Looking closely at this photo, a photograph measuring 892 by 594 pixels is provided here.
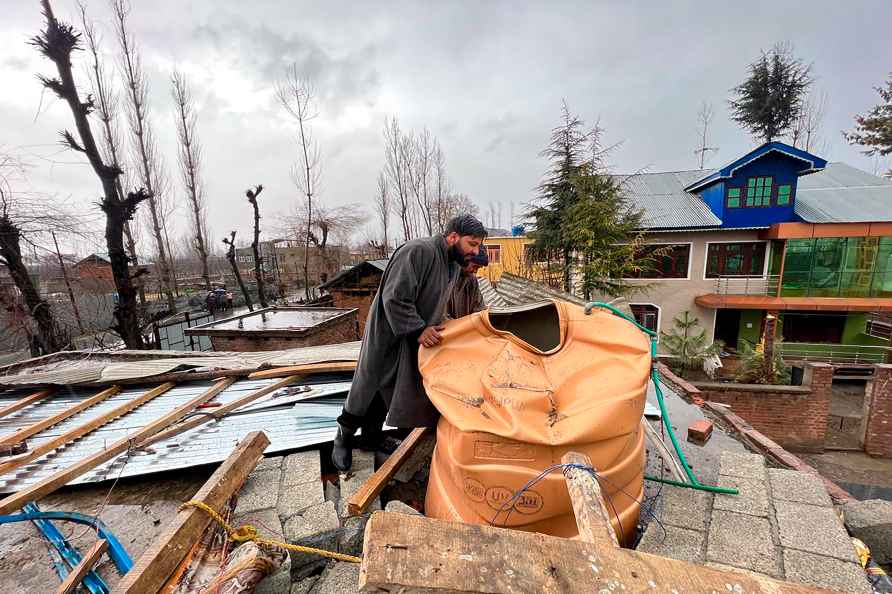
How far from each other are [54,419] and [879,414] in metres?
14.0

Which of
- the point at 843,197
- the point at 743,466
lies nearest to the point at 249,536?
the point at 743,466

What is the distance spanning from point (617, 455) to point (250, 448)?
217cm

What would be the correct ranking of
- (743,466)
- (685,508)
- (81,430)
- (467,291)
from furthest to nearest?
(467,291) → (81,430) → (743,466) → (685,508)

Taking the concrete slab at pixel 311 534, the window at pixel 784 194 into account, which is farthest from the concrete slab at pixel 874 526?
the window at pixel 784 194

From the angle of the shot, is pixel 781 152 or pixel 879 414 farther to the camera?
pixel 781 152

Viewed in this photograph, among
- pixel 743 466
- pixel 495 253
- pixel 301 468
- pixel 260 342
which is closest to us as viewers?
pixel 743 466

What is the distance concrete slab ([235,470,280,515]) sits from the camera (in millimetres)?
2094

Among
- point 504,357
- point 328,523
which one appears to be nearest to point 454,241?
point 504,357

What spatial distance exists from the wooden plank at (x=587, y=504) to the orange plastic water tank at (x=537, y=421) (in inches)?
4.3

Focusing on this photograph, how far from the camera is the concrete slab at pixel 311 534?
181 cm

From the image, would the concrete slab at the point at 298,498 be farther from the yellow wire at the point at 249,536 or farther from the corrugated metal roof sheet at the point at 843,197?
the corrugated metal roof sheet at the point at 843,197

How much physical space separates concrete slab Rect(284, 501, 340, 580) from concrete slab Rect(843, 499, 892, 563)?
293 cm

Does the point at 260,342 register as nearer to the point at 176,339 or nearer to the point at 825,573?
the point at 176,339

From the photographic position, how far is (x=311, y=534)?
1891 mm
